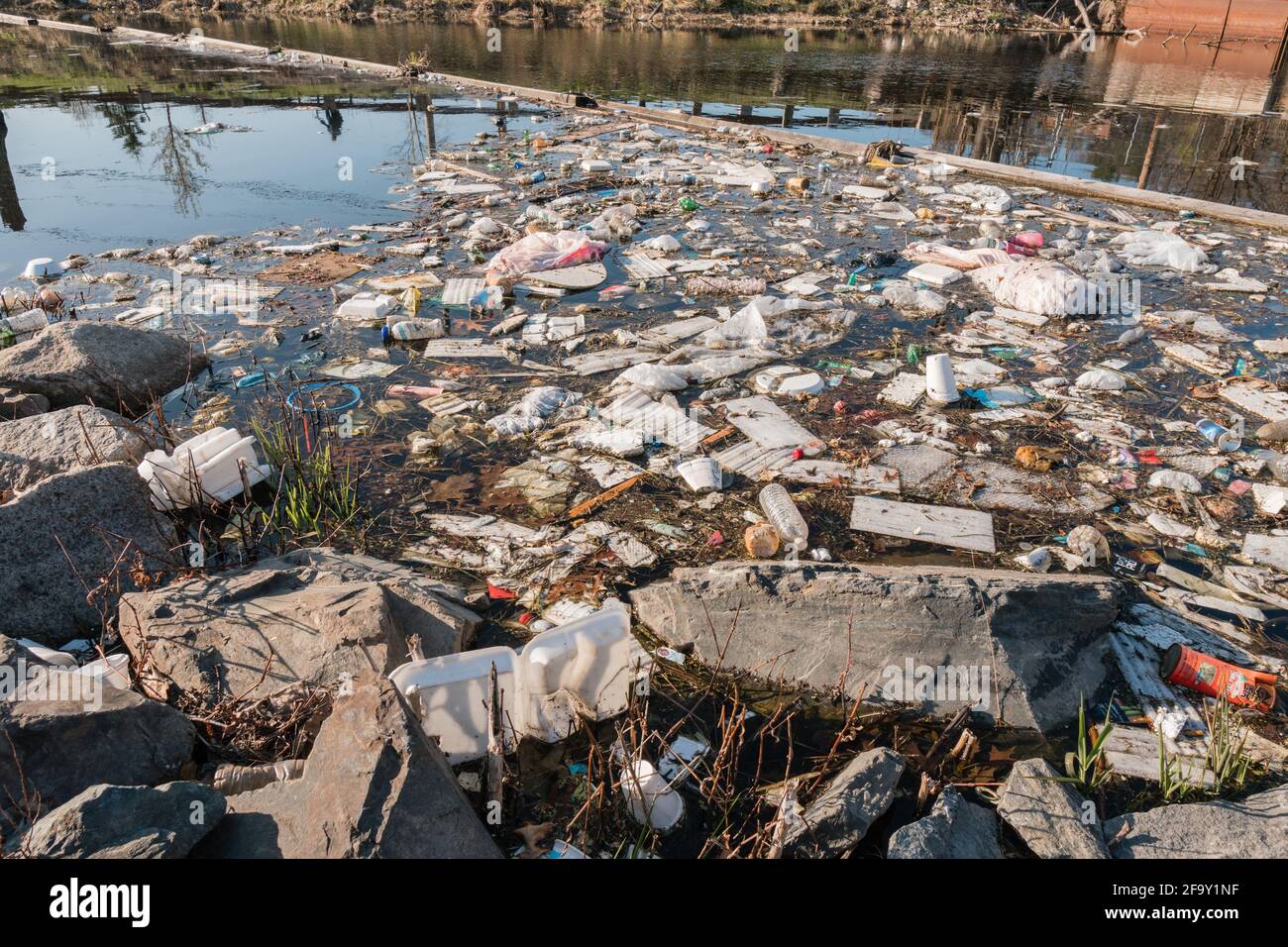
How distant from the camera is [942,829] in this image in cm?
186

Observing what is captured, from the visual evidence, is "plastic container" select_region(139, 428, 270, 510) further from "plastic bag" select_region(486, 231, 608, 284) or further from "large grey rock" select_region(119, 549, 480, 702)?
"plastic bag" select_region(486, 231, 608, 284)

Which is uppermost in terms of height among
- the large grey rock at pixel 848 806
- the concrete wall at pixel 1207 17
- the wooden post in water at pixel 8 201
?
the concrete wall at pixel 1207 17

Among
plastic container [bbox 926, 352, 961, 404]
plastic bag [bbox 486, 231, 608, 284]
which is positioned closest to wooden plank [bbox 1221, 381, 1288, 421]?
plastic container [bbox 926, 352, 961, 404]

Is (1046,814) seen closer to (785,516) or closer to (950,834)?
(950,834)

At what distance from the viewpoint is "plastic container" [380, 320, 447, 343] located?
4824 mm

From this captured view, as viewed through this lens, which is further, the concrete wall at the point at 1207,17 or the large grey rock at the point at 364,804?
the concrete wall at the point at 1207,17

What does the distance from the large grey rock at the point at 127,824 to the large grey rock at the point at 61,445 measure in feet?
6.32

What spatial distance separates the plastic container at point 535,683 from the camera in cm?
206

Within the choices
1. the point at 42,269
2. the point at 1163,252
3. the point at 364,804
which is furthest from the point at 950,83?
the point at 364,804

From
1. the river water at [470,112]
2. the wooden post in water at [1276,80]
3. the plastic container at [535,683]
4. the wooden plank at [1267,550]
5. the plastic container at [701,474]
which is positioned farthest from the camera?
the wooden post in water at [1276,80]

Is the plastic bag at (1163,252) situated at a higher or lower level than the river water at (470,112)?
lower

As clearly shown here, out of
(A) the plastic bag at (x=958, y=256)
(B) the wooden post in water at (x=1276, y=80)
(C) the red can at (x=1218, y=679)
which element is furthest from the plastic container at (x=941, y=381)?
(B) the wooden post in water at (x=1276, y=80)

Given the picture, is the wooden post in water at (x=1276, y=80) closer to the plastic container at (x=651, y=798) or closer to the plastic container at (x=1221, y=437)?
the plastic container at (x=1221, y=437)
